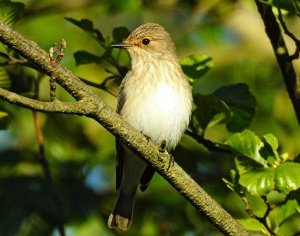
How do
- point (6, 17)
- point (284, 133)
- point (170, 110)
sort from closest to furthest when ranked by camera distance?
point (6, 17), point (170, 110), point (284, 133)

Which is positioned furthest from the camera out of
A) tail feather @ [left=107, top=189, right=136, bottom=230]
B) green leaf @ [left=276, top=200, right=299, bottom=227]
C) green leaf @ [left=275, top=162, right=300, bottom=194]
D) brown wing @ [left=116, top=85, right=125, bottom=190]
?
tail feather @ [left=107, top=189, right=136, bottom=230]

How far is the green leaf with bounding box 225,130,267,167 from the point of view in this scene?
502cm

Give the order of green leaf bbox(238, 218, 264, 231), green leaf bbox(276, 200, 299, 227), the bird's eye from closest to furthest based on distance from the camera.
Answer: green leaf bbox(238, 218, 264, 231)
green leaf bbox(276, 200, 299, 227)
the bird's eye

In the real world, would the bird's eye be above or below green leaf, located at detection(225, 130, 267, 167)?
below

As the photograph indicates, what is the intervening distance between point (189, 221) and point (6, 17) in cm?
243

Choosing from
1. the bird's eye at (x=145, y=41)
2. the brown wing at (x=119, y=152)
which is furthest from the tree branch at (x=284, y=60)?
the bird's eye at (x=145, y=41)

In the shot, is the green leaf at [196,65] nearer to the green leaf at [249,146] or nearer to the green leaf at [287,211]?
the green leaf at [249,146]

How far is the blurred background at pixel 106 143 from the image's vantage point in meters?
6.38

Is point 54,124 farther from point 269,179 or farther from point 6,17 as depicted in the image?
point 269,179

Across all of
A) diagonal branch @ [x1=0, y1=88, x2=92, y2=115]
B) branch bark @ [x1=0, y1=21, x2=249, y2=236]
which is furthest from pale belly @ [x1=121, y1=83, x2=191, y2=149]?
diagonal branch @ [x1=0, y1=88, x2=92, y2=115]

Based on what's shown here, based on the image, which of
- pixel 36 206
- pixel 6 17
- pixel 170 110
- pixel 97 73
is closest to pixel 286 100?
pixel 97 73

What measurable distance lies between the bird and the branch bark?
1.26 metres

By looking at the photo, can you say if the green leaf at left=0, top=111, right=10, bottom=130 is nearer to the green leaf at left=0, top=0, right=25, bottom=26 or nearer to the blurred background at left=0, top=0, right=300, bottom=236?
the blurred background at left=0, top=0, right=300, bottom=236

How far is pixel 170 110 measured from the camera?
6344mm
